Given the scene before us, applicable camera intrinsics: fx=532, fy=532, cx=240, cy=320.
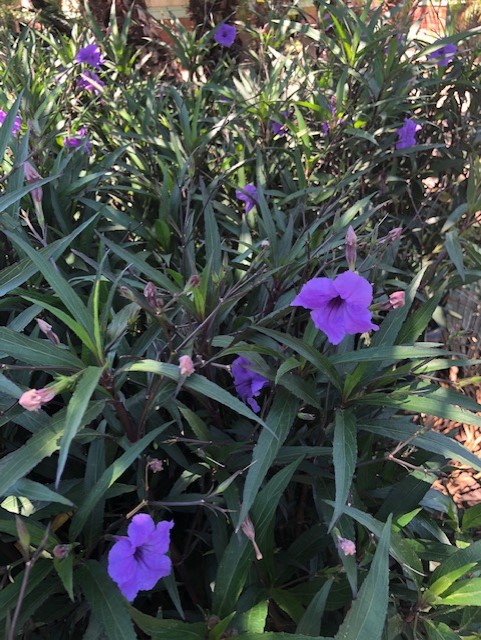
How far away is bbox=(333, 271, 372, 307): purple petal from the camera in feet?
2.11

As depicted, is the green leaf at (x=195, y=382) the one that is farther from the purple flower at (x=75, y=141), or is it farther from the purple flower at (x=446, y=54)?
the purple flower at (x=446, y=54)

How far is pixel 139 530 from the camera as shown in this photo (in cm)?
59

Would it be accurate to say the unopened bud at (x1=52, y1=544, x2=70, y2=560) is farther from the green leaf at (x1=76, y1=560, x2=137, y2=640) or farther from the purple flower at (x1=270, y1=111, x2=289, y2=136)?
the purple flower at (x1=270, y1=111, x2=289, y2=136)

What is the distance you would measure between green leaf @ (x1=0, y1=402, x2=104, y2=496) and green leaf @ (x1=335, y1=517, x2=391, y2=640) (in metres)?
0.35

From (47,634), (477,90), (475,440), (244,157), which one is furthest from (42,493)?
(477,90)

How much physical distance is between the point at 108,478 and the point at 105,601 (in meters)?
0.13

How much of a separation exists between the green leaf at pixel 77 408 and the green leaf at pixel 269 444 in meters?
0.20

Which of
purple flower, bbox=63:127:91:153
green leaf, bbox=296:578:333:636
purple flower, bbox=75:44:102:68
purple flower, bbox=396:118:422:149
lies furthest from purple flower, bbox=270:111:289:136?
green leaf, bbox=296:578:333:636

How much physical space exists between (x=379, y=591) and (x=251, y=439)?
0.94 ft

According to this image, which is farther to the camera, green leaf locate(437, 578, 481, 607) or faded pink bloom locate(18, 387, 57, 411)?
green leaf locate(437, 578, 481, 607)

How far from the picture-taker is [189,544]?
820mm

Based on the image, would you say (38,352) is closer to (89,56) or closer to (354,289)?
(354,289)

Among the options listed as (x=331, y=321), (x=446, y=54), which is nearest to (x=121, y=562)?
(x=331, y=321)

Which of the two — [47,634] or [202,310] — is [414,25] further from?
[47,634]
